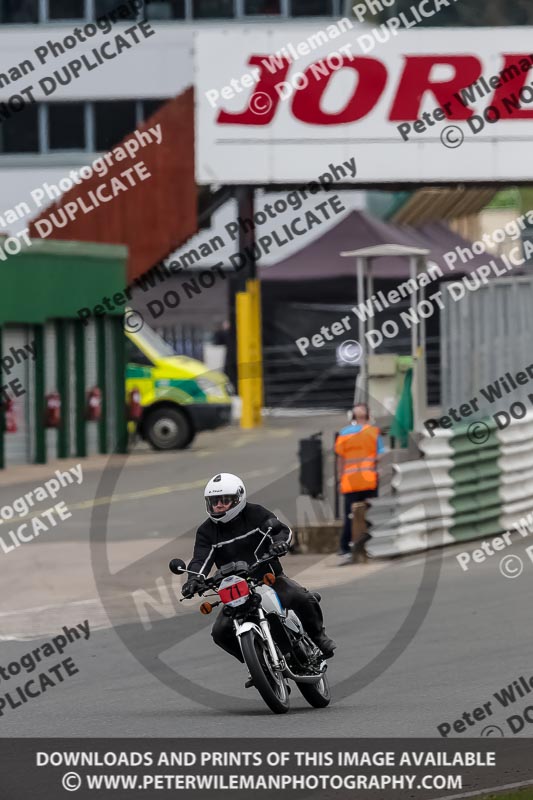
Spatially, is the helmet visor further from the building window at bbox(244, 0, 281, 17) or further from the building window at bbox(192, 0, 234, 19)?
the building window at bbox(192, 0, 234, 19)

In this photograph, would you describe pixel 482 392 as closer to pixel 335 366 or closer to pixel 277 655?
pixel 277 655

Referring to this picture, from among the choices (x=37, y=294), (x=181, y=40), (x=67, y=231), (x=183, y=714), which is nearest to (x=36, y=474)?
(x=37, y=294)

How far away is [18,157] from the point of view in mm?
50750

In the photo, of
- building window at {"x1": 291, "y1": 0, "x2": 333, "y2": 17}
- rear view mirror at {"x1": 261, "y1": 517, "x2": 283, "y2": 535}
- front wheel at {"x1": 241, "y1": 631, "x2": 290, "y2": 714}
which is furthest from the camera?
building window at {"x1": 291, "y1": 0, "x2": 333, "y2": 17}

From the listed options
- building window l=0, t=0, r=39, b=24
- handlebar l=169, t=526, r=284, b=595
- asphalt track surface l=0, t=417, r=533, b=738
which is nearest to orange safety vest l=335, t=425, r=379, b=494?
asphalt track surface l=0, t=417, r=533, b=738

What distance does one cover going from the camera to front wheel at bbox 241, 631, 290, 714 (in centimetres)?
977

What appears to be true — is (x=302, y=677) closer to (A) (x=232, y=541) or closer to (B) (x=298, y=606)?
(B) (x=298, y=606)

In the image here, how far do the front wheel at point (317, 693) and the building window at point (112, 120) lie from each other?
41043 mm

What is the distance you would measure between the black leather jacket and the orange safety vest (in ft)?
30.4

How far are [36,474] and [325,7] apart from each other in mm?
23384

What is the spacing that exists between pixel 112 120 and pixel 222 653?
127 feet

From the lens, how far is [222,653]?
527 inches

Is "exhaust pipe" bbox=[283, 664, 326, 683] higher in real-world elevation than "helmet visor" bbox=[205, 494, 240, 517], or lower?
lower

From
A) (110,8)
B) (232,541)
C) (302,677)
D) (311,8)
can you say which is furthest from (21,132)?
(302,677)
